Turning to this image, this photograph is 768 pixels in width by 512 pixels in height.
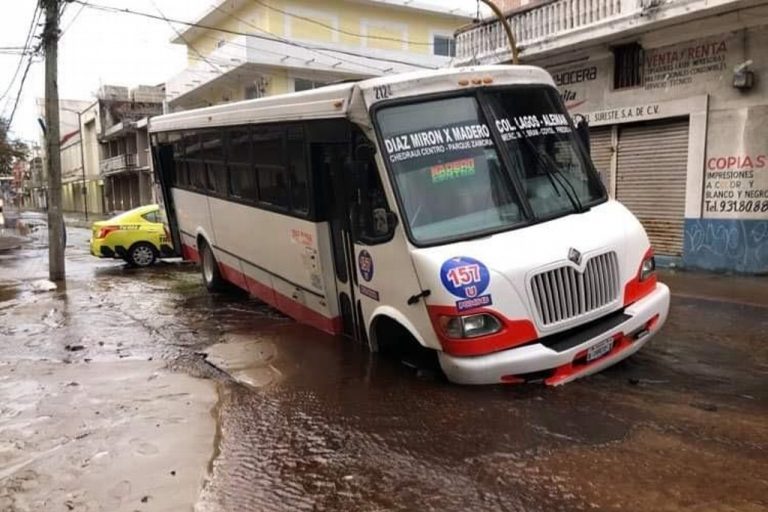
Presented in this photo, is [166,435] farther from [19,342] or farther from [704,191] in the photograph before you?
[704,191]

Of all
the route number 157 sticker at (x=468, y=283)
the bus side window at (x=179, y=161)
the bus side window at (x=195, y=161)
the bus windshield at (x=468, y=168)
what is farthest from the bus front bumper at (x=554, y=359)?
the bus side window at (x=179, y=161)

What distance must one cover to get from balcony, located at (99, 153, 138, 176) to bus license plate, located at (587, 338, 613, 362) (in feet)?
156

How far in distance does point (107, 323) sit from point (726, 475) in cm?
807

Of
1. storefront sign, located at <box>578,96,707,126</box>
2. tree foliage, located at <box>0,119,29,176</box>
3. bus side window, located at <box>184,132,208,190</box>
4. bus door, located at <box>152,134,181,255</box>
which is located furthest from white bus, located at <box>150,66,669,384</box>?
tree foliage, located at <box>0,119,29,176</box>

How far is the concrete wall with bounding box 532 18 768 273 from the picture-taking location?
10.9 meters

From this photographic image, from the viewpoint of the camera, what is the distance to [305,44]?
30.8m

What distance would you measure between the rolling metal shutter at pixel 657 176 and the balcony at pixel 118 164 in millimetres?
41856

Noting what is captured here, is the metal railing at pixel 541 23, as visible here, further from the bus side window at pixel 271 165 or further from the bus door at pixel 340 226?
the bus door at pixel 340 226

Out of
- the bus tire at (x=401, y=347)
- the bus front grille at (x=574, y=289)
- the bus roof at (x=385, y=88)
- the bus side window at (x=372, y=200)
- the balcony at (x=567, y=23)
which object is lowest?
the bus tire at (x=401, y=347)

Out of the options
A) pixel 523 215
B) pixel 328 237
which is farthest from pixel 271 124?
pixel 523 215

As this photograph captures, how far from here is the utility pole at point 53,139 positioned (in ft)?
45.4

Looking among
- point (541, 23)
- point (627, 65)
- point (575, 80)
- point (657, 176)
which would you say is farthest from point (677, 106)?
point (541, 23)

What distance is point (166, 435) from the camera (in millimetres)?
4945

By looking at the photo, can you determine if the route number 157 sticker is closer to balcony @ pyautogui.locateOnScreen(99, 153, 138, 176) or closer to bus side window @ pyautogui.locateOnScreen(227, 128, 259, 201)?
bus side window @ pyautogui.locateOnScreen(227, 128, 259, 201)
